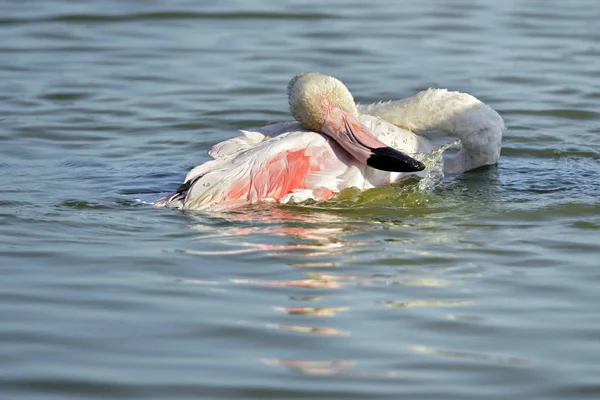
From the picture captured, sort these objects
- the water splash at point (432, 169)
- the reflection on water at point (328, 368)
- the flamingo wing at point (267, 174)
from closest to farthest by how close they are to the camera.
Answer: the reflection on water at point (328, 368) → the flamingo wing at point (267, 174) → the water splash at point (432, 169)

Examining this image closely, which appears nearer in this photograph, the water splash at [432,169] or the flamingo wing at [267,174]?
the flamingo wing at [267,174]

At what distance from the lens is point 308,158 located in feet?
24.0

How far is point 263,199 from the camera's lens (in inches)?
286

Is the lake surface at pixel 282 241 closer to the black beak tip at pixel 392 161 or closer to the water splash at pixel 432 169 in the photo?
the water splash at pixel 432 169

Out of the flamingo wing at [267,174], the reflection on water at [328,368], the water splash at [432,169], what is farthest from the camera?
the water splash at [432,169]

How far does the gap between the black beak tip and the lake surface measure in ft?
0.89

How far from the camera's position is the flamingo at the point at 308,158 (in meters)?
7.17

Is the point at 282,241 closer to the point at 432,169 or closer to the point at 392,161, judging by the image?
the point at 392,161

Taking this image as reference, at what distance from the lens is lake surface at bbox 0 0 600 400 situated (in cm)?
484

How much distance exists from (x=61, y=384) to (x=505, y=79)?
723cm

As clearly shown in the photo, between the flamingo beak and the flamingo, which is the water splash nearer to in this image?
the flamingo

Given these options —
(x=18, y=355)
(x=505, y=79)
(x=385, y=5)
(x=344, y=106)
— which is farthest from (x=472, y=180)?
(x=385, y=5)

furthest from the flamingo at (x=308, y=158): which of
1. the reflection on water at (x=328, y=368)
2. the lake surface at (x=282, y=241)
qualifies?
the reflection on water at (x=328, y=368)

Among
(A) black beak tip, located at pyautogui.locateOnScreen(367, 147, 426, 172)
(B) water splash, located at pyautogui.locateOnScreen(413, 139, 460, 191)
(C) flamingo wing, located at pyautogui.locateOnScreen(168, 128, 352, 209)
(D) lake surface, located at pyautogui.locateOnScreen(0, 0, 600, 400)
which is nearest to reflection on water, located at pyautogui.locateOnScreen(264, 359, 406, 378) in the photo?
(D) lake surface, located at pyautogui.locateOnScreen(0, 0, 600, 400)
